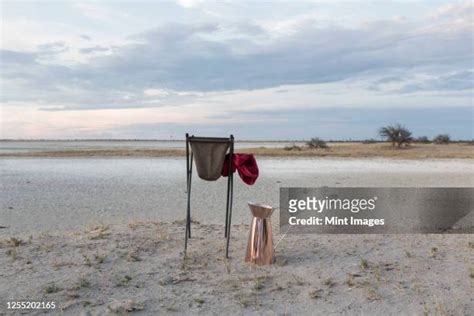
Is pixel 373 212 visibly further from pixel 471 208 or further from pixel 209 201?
pixel 209 201

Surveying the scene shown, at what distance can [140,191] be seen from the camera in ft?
54.3

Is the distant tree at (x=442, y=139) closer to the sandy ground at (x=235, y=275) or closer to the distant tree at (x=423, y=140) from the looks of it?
the distant tree at (x=423, y=140)

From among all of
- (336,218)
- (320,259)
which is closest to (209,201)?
(336,218)

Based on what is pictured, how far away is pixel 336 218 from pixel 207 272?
18.3 feet

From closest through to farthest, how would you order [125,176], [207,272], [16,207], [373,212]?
[207,272], [373,212], [16,207], [125,176]

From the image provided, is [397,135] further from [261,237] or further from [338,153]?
[261,237]

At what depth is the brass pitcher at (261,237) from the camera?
642cm

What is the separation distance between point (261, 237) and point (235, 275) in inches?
23.4

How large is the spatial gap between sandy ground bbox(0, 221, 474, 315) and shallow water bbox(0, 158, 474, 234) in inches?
127

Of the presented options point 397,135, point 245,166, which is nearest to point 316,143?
point 397,135

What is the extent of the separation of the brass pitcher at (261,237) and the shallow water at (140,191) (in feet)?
14.0

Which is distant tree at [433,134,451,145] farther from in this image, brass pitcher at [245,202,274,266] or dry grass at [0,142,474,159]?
brass pitcher at [245,202,274,266]

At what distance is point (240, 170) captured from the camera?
6.52 m

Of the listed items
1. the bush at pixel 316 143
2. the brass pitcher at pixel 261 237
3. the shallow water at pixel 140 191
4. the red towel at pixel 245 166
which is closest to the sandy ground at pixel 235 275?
the brass pitcher at pixel 261 237
